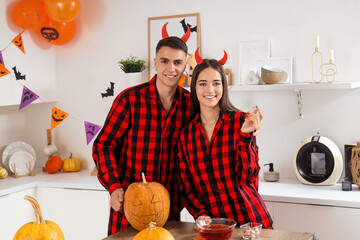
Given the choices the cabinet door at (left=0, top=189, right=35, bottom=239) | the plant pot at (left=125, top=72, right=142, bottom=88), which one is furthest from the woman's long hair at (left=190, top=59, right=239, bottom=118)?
the cabinet door at (left=0, top=189, right=35, bottom=239)

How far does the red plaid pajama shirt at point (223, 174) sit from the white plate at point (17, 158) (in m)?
2.07

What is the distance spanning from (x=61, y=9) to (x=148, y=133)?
1.64 metres

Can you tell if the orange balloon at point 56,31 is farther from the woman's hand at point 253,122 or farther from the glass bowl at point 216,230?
the glass bowl at point 216,230

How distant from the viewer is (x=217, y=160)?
81.4 inches

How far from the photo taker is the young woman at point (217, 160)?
205cm

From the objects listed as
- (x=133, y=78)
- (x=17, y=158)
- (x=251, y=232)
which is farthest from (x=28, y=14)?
(x=251, y=232)

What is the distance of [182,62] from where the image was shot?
2.21m

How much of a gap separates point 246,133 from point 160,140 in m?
0.45

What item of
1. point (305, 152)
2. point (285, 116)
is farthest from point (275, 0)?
point (305, 152)

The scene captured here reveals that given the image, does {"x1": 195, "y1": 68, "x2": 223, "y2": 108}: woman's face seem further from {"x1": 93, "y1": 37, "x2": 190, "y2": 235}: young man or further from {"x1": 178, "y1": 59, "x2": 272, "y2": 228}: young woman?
{"x1": 93, "y1": 37, "x2": 190, "y2": 235}: young man

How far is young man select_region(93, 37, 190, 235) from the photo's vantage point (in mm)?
2240

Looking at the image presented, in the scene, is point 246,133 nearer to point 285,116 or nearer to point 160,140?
point 160,140

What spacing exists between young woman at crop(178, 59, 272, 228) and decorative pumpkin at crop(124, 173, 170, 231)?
0.70ft

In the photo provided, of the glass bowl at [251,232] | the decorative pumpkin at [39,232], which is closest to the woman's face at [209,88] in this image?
the glass bowl at [251,232]
